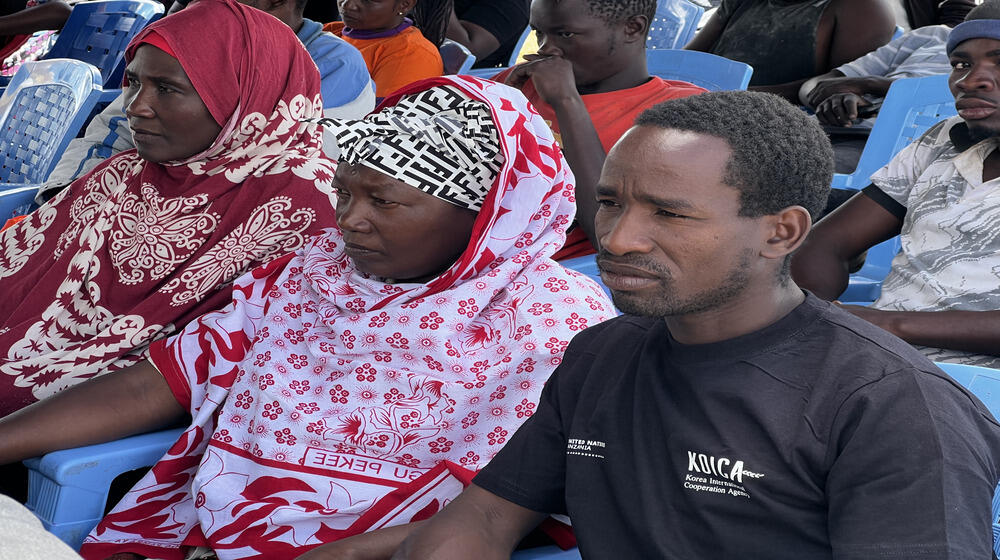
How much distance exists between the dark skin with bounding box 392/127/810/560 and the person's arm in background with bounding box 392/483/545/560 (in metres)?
0.37

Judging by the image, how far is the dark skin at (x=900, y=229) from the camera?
231 cm

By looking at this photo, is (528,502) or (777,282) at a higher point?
(777,282)

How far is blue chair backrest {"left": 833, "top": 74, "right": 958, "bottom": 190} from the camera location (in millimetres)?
3234

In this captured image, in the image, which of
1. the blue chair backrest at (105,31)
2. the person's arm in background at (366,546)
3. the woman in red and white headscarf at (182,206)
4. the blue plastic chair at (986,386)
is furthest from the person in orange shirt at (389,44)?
the blue plastic chair at (986,386)

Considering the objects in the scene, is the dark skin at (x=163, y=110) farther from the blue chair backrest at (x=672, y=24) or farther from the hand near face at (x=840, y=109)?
the blue chair backrest at (x=672, y=24)

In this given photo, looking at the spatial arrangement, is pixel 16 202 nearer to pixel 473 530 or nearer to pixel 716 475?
pixel 473 530

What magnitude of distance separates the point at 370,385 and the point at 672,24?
3.50 m

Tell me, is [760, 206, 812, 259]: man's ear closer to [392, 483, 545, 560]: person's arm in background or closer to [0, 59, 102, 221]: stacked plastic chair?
[392, 483, 545, 560]: person's arm in background

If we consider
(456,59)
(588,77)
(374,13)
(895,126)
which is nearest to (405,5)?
(374,13)

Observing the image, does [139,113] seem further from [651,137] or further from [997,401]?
[997,401]

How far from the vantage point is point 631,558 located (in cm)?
135

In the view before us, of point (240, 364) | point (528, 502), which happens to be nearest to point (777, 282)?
point (528, 502)

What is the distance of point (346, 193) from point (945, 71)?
9.39ft

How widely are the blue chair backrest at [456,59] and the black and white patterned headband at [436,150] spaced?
3.23m
